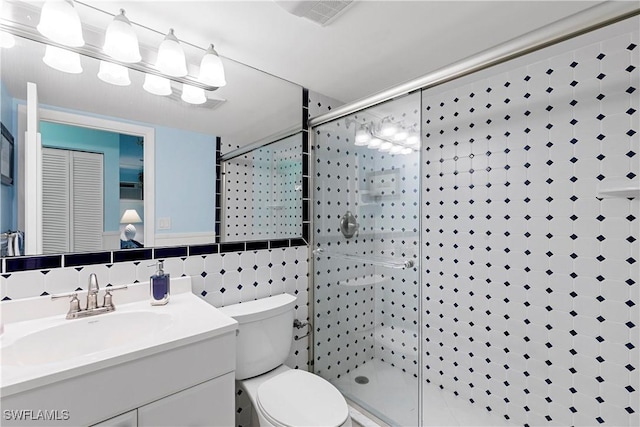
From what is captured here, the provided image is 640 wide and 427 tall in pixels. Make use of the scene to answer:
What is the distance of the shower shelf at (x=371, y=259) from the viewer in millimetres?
1552

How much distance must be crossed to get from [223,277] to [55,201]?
785 millimetres

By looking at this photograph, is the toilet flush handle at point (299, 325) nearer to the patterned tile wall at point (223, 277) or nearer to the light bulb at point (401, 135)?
the patterned tile wall at point (223, 277)

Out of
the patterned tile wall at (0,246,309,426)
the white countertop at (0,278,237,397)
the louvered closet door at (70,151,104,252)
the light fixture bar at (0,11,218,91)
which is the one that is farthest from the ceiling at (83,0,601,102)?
the white countertop at (0,278,237,397)

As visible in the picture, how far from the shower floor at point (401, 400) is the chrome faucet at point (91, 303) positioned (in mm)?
1413

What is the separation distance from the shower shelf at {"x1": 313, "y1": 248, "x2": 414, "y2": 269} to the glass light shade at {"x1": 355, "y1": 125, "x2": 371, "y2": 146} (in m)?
0.66

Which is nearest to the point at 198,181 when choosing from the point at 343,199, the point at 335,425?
the point at 343,199

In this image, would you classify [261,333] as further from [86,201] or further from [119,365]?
[86,201]

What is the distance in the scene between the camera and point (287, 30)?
1387 mm

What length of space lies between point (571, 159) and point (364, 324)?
4.93 ft

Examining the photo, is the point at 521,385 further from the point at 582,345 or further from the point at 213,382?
the point at 213,382

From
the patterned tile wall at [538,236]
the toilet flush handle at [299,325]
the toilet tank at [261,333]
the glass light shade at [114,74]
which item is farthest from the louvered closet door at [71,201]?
the patterned tile wall at [538,236]

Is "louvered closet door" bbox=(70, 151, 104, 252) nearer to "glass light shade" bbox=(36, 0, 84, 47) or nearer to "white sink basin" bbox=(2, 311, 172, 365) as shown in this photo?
"white sink basin" bbox=(2, 311, 172, 365)

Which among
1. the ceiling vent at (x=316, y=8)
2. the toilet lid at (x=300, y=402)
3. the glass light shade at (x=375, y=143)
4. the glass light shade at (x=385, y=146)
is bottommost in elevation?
the toilet lid at (x=300, y=402)

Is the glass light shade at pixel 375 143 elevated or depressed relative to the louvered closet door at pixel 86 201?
elevated
